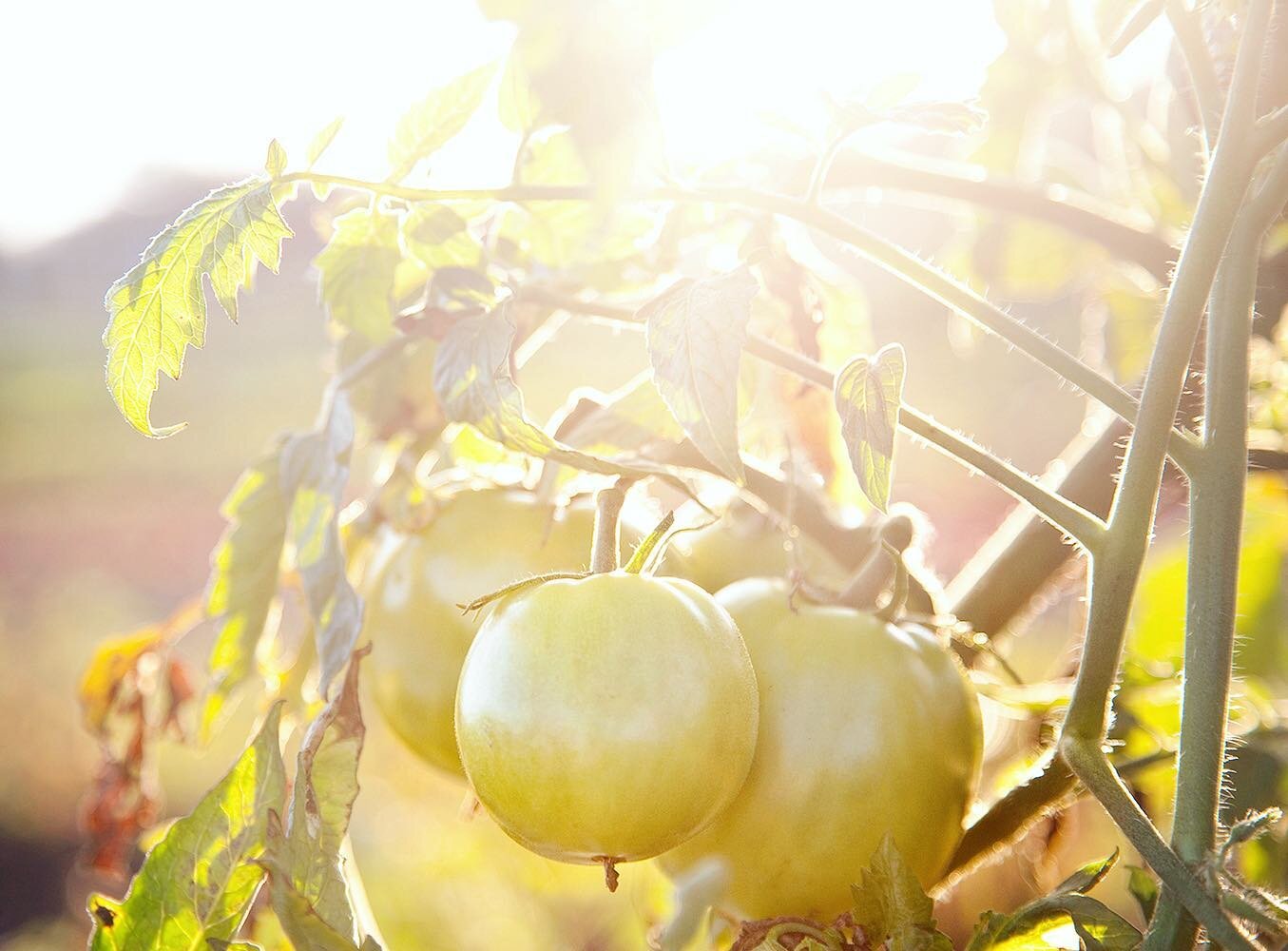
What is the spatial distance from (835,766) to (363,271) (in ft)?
0.72

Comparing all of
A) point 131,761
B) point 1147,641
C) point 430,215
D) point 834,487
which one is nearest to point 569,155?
point 430,215

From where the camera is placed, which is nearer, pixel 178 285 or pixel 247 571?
pixel 178 285

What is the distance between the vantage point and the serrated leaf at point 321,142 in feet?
1.08

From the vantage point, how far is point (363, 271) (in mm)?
392

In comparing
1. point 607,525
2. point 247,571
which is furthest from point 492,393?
point 247,571

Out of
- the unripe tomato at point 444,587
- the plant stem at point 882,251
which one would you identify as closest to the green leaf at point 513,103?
the plant stem at point 882,251

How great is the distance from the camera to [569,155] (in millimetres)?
378

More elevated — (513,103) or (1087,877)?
(513,103)

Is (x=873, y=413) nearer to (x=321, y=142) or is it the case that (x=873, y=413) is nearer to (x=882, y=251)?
(x=882, y=251)

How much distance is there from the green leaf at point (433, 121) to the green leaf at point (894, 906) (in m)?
0.24

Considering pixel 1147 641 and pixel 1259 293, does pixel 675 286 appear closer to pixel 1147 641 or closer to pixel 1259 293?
pixel 1259 293

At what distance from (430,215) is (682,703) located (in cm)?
18

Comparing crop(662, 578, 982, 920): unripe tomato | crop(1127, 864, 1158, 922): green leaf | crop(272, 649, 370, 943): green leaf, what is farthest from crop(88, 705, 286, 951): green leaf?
crop(1127, 864, 1158, 922): green leaf

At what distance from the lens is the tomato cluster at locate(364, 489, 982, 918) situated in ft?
0.92
